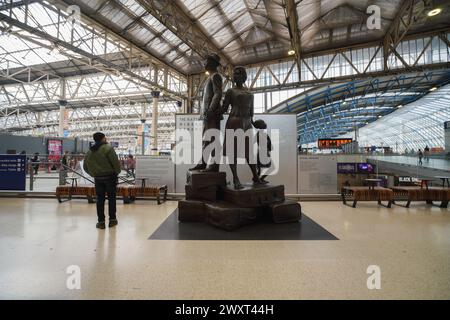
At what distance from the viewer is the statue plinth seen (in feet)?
11.7

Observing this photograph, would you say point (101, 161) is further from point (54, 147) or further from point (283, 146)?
point (54, 147)

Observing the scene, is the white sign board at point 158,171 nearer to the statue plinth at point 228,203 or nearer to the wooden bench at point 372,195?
the statue plinth at point 228,203

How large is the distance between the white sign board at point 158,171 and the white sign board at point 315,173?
12.9 ft

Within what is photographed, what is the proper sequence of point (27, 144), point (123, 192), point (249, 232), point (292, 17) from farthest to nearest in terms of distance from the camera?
point (27, 144), point (292, 17), point (123, 192), point (249, 232)

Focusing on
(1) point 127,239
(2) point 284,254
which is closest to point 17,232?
(1) point 127,239

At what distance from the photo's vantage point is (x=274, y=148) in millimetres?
6547

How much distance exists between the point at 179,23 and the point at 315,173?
8289 mm

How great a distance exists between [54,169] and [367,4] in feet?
62.8

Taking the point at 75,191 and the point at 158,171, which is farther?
the point at 158,171

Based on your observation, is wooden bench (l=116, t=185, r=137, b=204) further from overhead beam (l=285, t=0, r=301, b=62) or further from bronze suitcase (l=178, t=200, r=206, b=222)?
overhead beam (l=285, t=0, r=301, b=62)

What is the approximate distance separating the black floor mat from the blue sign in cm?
591

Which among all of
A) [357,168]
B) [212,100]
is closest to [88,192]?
[212,100]

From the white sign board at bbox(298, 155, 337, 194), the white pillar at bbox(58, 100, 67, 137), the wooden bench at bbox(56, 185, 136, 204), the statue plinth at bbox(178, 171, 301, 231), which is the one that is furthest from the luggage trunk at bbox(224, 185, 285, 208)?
the white pillar at bbox(58, 100, 67, 137)

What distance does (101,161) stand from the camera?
3.62 meters
